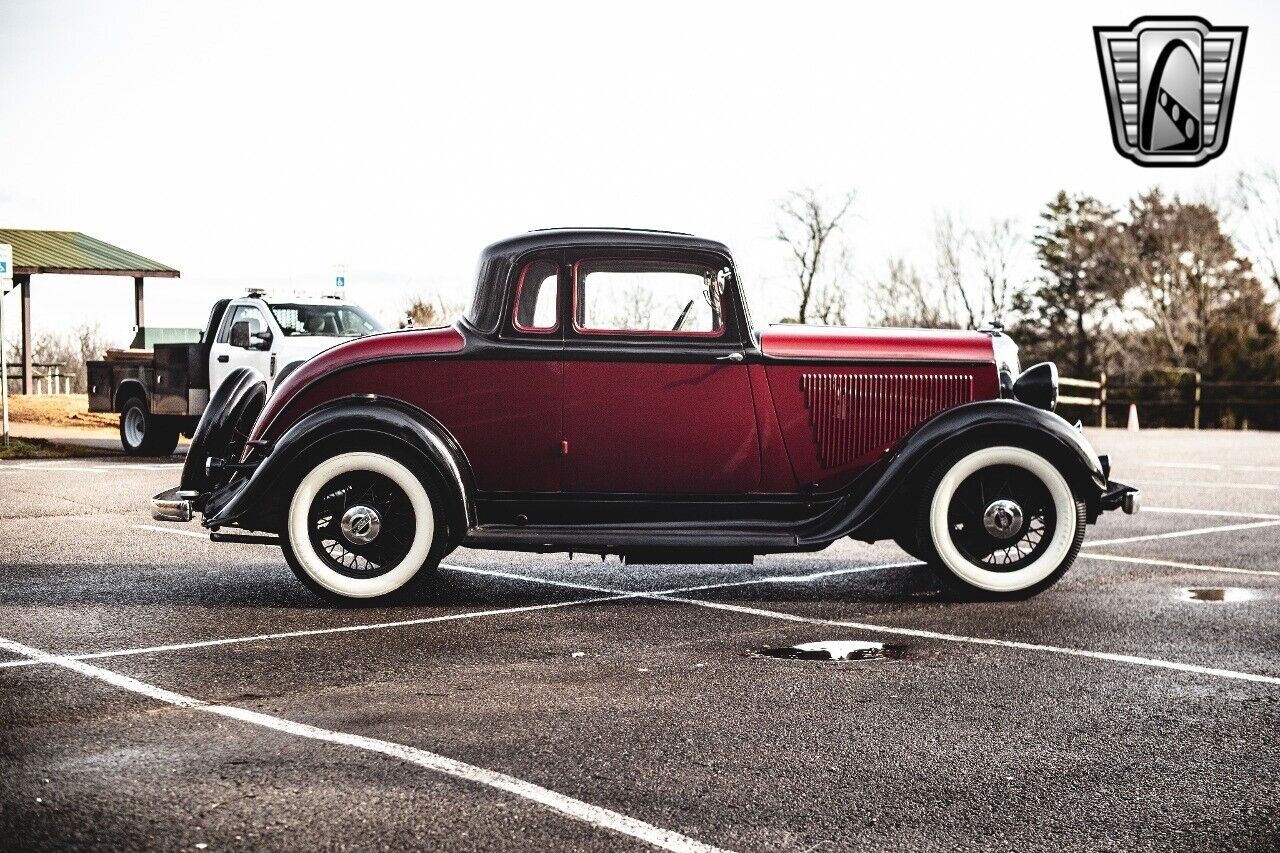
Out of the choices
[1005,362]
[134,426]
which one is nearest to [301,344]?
[134,426]

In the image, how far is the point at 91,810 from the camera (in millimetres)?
3607

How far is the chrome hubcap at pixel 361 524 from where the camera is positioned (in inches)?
276

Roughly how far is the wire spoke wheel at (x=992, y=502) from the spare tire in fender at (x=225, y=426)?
4.20 m

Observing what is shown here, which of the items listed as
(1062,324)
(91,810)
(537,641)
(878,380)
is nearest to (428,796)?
(91,810)

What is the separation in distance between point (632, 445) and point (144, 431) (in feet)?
45.6

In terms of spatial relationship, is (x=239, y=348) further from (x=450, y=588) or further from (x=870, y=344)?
(x=870, y=344)

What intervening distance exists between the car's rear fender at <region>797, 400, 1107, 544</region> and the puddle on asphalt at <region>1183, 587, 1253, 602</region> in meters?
0.73

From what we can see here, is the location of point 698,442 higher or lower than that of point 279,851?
higher

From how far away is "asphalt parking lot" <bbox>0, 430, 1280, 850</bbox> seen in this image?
3.56 m

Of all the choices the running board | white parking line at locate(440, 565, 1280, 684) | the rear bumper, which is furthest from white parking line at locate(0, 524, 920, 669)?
the rear bumper

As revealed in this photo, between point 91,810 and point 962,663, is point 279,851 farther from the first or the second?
point 962,663

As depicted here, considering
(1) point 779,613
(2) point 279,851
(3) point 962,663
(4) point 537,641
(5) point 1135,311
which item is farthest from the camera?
(5) point 1135,311

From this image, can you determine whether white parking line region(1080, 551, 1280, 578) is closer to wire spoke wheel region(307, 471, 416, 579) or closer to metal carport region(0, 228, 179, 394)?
wire spoke wheel region(307, 471, 416, 579)

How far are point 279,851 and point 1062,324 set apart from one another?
62.8 metres
